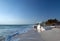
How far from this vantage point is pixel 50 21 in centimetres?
2814

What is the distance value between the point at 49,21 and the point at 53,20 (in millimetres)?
1008

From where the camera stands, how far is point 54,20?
93.6 ft

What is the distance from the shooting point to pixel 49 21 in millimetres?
28359

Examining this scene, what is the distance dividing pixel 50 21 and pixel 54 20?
Result: 1.13m

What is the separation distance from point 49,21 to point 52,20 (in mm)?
812

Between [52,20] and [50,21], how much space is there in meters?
0.72

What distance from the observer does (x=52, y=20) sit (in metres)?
28.5

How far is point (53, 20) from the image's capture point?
93.4 ft

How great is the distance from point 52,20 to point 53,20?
0.24 metres
